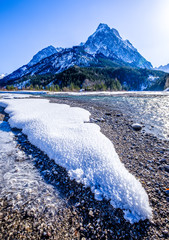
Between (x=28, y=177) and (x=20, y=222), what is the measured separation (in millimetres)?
1390

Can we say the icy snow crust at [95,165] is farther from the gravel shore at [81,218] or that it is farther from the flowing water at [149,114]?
the flowing water at [149,114]

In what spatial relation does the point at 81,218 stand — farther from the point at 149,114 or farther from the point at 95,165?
the point at 149,114

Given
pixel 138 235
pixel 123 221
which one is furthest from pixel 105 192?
pixel 138 235

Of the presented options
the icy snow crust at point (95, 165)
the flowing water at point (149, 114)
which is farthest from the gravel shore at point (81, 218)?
the flowing water at point (149, 114)

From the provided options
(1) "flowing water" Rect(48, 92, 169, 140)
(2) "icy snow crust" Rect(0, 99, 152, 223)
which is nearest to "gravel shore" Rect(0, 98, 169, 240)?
(2) "icy snow crust" Rect(0, 99, 152, 223)

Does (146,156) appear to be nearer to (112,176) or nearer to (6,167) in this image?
(112,176)

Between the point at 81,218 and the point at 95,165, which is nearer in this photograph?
the point at 81,218

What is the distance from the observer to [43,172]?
3859mm

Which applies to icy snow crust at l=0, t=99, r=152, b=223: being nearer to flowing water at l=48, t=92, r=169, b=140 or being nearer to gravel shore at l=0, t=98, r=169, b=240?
gravel shore at l=0, t=98, r=169, b=240

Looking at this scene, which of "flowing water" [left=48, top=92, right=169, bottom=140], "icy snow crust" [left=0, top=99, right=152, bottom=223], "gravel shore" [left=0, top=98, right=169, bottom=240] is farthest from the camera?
"flowing water" [left=48, top=92, right=169, bottom=140]

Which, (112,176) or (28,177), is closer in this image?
(112,176)

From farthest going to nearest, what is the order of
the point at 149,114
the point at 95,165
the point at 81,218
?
the point at 149,114, the point at 95,165, the point at 81,218

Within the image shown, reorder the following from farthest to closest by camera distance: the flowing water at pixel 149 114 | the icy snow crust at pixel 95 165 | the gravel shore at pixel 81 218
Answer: the flowing water at pixel 149 114 → the icy snow crust at pixel 95 165 → the gravel shore at pixel 81 218

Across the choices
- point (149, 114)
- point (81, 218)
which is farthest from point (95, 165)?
point (149, 114)
